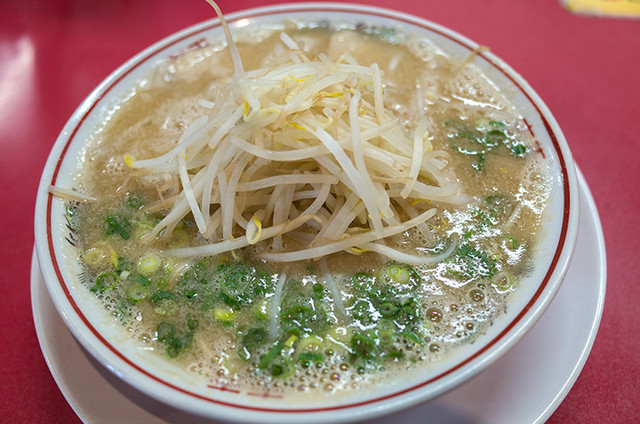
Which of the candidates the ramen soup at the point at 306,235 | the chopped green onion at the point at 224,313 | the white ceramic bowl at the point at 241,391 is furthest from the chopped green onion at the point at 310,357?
the chopped green onion at the point at 224,313

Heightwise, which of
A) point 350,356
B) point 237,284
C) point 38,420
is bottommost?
point 38,420

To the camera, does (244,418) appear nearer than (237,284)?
Yes

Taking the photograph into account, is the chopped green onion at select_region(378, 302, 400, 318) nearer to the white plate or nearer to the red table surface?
the white plate

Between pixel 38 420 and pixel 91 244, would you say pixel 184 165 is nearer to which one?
pixel 91 244

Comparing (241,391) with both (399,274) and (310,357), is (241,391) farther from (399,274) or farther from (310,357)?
(399,274)

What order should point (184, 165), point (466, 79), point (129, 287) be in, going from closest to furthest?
point (129, 287) < point (184, 165) < point (466, 79)

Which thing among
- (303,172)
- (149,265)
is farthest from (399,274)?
(149,265)

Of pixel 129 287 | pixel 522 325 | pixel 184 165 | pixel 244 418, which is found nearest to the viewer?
pixel 244 418

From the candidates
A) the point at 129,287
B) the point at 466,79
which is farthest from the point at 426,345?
the point at 466,79
